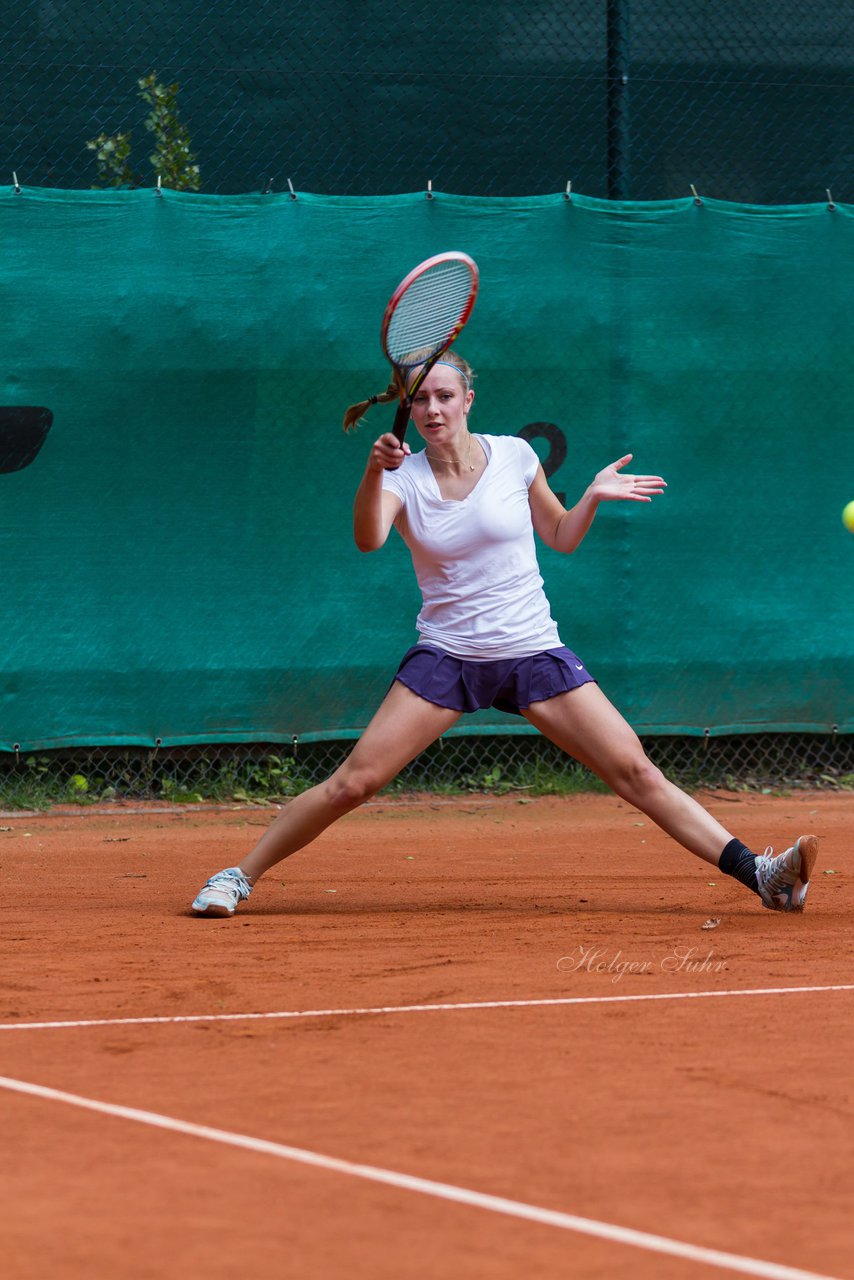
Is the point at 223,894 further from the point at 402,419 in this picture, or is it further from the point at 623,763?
the point at 402,419

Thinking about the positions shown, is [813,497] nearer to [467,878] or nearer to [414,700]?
[467,878]

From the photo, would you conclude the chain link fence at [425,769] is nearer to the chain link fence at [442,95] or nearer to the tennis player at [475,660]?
the tennis player at [475,660]

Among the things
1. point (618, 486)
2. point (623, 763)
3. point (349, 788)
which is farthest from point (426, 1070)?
point (618, 486)

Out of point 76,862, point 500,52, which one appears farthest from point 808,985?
point 500,52

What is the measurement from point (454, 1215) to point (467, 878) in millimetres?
3347

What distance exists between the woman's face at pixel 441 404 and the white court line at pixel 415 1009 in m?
1.67

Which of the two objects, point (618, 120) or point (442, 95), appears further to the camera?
point (442, 95)

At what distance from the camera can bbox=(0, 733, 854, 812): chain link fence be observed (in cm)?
707

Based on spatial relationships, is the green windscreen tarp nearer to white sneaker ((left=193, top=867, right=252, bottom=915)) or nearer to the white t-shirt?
white sneaker ((left=193, top=867, right=252, bottom=915))

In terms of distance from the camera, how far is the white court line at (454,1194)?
7.39 feet

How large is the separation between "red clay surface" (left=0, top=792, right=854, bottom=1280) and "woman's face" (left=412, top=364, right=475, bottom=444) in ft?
4.54

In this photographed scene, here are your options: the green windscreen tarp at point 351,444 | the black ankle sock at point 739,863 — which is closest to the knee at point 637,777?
the black ankle sock at point 739,863

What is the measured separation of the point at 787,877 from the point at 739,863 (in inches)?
5.4

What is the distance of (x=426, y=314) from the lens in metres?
4.81
